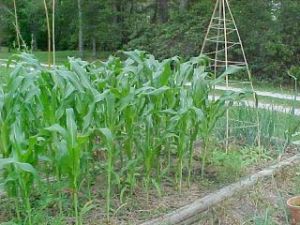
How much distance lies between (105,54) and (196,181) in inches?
742

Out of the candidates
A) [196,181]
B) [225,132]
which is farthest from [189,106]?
[225,132]

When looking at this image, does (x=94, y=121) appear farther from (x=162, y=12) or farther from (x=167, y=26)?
(x=162, y=12)

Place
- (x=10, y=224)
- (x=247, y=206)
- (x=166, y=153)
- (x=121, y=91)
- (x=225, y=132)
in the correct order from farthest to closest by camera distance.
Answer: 1. (x=225, y=132)
2. (x=166, y=153)
3. (x=247, y=206)
4. (x=121, y=91)
5. (x=10, y=224)

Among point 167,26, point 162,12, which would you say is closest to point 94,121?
point 167,26

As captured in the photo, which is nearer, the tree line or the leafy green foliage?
the leafy green foliage

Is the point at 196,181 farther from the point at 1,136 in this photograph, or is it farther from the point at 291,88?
the point at 291,88

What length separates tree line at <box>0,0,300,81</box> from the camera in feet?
46.4

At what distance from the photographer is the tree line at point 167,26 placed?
14.1 metres

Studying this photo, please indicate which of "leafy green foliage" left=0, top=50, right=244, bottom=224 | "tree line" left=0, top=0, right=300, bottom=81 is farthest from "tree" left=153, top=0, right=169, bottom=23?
"leafy green foliage" left=0, top=50, right=244, bottom=224

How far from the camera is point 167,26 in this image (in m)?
17.5

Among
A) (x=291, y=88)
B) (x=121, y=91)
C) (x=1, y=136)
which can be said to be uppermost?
(x=121, y=91)

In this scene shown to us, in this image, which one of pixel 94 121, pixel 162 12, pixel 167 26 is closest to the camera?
pixel 94 121

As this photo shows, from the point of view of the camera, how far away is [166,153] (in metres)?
4.60

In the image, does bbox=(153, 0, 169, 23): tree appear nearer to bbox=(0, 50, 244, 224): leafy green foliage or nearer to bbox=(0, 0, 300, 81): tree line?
bbox=(0, 0, 300, 81): tree line
